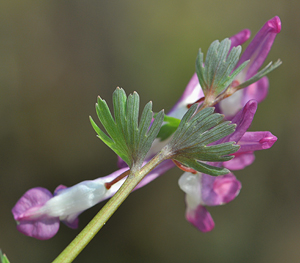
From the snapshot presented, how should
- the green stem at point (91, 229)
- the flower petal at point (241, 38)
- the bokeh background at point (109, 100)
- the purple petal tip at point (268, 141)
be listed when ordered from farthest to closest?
1. the bokeh background at point (109, 100)
2. the flower petal at point (241, 38)
3. the purple petal tip at point (268, 141)
4. the green stem at point (91, 229)

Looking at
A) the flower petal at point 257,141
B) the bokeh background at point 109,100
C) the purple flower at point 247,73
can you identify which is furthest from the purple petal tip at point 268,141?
the bokeh background at point 109,100

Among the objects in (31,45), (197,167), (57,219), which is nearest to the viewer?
(197,167)

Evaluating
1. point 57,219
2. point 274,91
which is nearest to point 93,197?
point 57,219

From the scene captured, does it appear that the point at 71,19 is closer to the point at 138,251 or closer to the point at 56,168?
the point at 56,168

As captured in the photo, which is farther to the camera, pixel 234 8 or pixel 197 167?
pixel 234 8

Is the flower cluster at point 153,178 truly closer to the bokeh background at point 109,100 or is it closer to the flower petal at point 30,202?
the flower petal at point 30,202

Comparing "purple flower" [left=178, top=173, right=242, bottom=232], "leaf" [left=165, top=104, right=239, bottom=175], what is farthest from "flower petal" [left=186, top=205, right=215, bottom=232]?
"leaf" [left=165, top=104, right=239, bottom=175]
